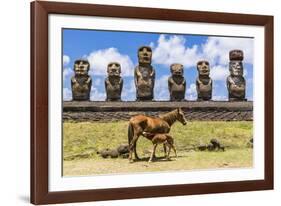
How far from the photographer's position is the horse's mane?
53.6 inches

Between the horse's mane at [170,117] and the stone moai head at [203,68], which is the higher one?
the stone moai head at [203,68]

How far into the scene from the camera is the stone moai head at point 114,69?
4.33 ft

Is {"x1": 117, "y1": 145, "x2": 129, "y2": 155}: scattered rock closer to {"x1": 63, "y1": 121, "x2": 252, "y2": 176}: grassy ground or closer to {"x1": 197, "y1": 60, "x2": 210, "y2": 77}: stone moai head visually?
{"x1": 63, "y1": 121, "x2": 252, "y2": 176}: grassy ground

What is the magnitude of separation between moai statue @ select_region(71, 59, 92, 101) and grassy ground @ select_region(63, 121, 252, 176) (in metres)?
0.05

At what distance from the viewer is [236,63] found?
1438 mm

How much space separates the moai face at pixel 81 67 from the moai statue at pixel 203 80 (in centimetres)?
25

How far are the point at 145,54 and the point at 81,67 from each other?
0.14 meters

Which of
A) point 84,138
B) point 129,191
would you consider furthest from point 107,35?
point 129,191

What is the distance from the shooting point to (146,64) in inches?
53.2

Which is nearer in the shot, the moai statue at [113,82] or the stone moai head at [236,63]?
the moai statue at [113,82]

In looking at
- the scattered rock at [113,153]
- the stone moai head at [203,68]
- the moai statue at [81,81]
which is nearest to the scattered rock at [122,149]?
the scattered rock at [113,153]

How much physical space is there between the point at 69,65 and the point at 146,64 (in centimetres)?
17

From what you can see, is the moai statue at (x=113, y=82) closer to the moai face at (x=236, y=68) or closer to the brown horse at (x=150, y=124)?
the brown horse at (x=150, y=124)

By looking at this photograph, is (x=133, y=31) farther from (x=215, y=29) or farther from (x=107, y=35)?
(x=215, y=29)
